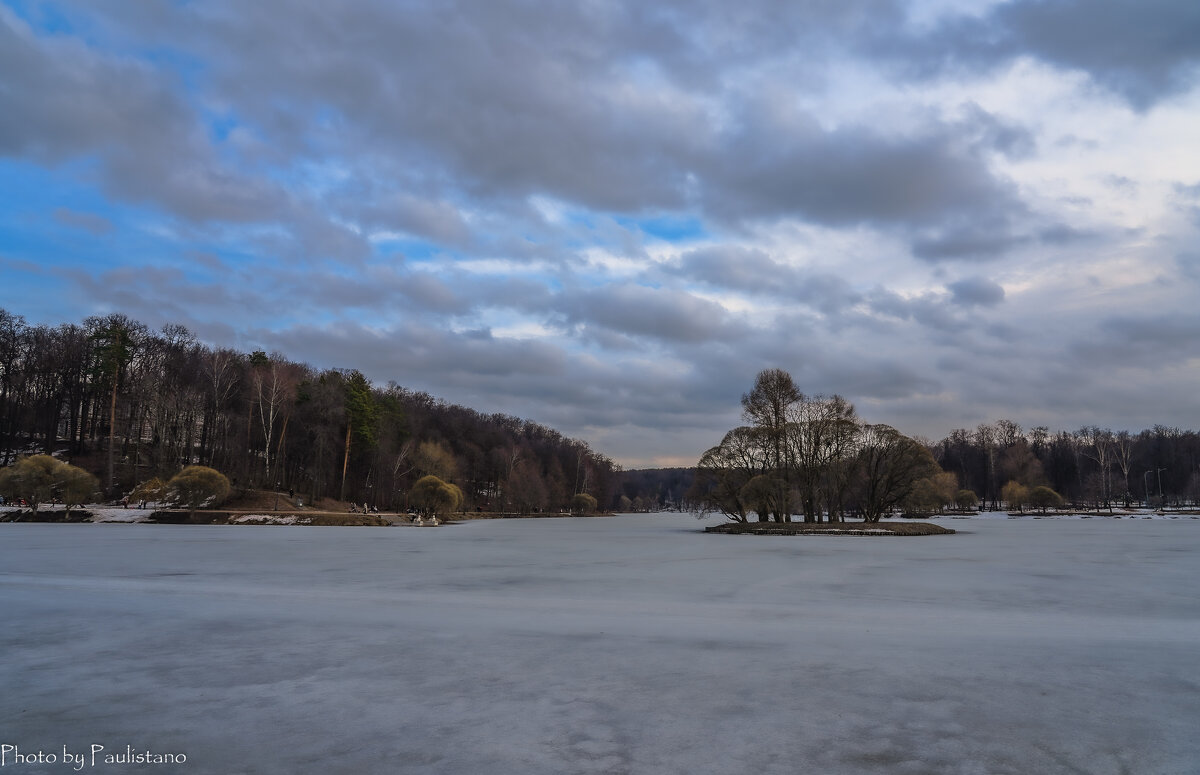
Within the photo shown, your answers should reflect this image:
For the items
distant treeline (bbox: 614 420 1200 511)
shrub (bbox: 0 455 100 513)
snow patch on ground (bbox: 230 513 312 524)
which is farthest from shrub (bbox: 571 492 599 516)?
shrub (bbox: 0 455 100 513)

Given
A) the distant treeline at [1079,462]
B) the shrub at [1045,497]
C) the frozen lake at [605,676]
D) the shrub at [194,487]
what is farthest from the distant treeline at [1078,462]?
the frozen lake at [605,676]

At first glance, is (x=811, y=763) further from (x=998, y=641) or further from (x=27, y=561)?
(x=27, y=561)

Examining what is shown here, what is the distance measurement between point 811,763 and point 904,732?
107 centimetres

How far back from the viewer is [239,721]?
17.1ft

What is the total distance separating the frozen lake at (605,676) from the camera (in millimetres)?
4621

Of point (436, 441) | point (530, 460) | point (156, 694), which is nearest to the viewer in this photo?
point (156, 694)

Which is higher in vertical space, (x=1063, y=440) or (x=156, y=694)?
(x=1063, y=440)

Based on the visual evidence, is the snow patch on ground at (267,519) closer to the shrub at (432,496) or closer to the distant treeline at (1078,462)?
the shrub at (432,496)

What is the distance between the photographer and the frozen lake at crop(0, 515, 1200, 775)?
4.62 m

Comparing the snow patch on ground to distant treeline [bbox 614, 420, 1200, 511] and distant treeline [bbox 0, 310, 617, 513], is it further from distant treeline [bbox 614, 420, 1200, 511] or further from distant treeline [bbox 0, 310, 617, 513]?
distant treeline [bbox 614, 420, 1200, 511]

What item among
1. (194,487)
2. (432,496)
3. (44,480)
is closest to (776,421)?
(432,496)

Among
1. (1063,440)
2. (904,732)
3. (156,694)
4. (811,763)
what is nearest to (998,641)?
(904,732)

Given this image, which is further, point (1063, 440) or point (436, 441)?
point (1063, 440)

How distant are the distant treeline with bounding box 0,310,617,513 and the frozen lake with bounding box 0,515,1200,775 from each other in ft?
174
